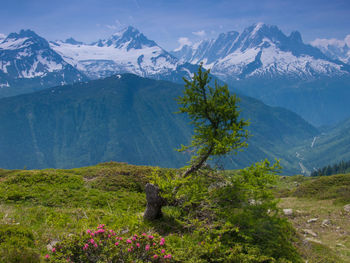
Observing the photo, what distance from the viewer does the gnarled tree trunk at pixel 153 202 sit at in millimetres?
12632

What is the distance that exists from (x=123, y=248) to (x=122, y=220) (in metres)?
Result: 4.48

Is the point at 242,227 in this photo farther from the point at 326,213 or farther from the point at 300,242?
the point at 326,213

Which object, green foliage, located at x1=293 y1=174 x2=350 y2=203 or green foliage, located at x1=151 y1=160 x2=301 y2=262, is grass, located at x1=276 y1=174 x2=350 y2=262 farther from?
green foliage, located at x1=151 y1=160 x2=301 y2=262

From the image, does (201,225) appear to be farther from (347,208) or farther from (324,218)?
(347,208)

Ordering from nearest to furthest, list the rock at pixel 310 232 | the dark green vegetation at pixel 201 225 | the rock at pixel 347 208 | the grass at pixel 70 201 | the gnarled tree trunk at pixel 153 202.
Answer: the dark green vegetation at pixel 201 225
the grass at pixel 70 201
the gnarled tree trunk at pixel 153 202
the rock at pixel 310 232
the rock at pixel 347 208

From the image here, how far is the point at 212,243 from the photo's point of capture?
1010 cm

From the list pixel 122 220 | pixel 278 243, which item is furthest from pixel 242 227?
pixel 122 220

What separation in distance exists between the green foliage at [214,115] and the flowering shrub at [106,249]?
5477 mm

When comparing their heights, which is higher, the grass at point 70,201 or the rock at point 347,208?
the grass at point 70,201

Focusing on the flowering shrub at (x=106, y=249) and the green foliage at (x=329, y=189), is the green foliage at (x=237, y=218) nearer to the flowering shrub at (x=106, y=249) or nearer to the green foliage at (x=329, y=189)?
the flowering shrub at (x=106, y=249)

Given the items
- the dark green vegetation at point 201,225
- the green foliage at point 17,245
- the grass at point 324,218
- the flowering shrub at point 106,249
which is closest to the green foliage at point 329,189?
the grass at point 324,218

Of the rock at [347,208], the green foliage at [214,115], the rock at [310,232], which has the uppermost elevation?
the green foliage at [214,115]

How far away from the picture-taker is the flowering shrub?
8.28 meters

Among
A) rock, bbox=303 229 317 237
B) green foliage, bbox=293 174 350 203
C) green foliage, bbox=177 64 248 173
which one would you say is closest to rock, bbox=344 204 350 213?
green foliage, bbox=293 174 350 203
